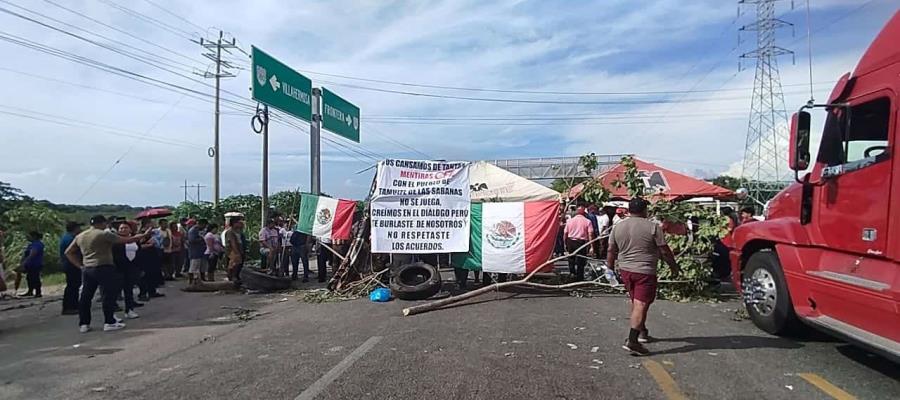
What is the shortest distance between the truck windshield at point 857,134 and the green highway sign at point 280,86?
44.0ft

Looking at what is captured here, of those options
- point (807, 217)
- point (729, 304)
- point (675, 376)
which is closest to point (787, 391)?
point (675, 376)

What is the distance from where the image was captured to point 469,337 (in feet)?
26.7

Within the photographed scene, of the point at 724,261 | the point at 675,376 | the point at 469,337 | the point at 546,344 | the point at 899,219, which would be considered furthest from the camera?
the point at 724,261

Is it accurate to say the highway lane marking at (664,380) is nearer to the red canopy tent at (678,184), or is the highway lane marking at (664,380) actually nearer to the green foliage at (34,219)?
the red canopy tent at (678,184)

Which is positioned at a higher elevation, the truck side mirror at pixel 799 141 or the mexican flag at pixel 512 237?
the truck side mirror at pixel 799 141

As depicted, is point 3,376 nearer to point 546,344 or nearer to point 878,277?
point 546,344

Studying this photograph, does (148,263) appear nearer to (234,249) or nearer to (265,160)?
(234,249)

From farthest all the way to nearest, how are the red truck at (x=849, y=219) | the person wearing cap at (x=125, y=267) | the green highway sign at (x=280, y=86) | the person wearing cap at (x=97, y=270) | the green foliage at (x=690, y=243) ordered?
the green highway sign at (x=280, y=86), the green foliage at (x=690, y=243), the person wearing cap at (x=125, y=267), the person wearing cap at (x=97, y=270), the red truck at (x=849, y=219)

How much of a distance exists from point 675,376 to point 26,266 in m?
13.8

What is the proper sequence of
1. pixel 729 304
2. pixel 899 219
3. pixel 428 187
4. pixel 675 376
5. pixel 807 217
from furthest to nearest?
pixel 428 187 → pixel 729 304 → pixel 807 217 → pixel 675 376 → pixel 899 219

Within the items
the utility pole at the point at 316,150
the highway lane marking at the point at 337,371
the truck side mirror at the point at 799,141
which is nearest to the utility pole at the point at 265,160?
the utility pole at the point at 316,150

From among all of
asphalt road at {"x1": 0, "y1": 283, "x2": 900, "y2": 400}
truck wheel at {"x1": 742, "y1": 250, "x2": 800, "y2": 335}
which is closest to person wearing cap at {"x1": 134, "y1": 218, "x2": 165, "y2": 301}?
asphalt road at {"x1": 0, "y1": 283, "x2": 900, "y2": 400}

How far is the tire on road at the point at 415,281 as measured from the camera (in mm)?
11883

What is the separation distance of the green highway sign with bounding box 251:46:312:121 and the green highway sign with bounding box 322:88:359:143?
1012mm
